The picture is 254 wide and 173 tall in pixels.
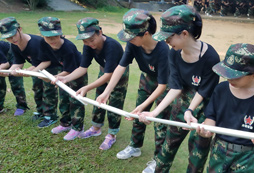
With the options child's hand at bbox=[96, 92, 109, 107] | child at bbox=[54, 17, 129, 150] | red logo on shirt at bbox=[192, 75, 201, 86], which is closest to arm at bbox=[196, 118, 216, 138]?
red logo on shirt at bbox=[192, 75, 201, 86]

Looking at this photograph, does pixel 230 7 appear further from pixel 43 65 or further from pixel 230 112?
pixel 230 112

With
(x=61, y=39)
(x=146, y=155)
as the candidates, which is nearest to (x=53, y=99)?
(x=61, y=39)

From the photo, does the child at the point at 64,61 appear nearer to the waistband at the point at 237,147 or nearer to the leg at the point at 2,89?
the leg at the point at 2,89

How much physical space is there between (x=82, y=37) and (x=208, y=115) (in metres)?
1.65

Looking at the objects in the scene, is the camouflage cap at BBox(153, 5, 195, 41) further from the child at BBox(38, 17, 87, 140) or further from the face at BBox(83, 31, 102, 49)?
the child at BBox(38, 17, 87, 140)

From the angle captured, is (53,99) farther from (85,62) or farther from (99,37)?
(99,37)

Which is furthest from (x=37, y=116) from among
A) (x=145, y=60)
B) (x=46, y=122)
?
(x=145, y=60)

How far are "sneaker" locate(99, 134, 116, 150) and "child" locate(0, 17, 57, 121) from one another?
1115 millimetres

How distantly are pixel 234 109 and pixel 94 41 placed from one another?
5.87 ft

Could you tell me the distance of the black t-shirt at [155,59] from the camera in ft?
8.43

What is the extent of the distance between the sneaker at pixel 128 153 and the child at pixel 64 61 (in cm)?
82

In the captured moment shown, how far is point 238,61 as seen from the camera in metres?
1.73

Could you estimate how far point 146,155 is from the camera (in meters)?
3.42

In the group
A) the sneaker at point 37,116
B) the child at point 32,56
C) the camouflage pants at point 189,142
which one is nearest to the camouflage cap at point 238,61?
the camouflage pants at point 189,142
